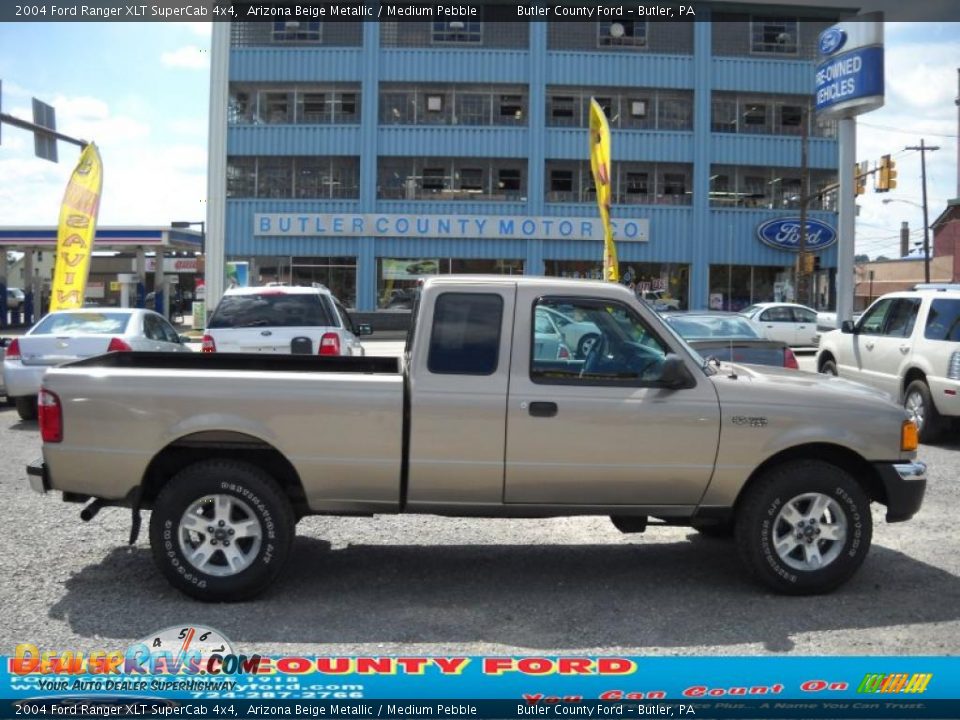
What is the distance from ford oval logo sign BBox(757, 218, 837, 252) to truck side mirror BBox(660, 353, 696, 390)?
35994 millimetres

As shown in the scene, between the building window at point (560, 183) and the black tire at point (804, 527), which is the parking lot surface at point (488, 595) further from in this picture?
the building window at point (560, 183)

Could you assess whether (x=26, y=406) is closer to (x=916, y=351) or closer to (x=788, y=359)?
(x=788, y=359)

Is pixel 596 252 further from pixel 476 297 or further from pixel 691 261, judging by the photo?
pixel 476 297

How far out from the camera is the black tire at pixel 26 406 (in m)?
12.7

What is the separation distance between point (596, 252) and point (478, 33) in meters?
10.2

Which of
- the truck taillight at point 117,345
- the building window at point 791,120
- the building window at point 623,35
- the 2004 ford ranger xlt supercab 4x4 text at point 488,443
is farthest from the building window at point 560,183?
the 2004 ford ranger xlt supercab 4x4 text at point 488,443

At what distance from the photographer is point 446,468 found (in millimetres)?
5375

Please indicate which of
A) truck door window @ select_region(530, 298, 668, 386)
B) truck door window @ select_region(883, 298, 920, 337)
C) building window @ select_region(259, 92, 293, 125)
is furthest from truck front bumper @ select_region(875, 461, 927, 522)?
building window @ select_region(259, 92, 293, 125)

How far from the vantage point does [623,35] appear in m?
39.3

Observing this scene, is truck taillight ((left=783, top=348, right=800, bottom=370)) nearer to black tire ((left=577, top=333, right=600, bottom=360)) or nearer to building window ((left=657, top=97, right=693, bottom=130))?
black tire ((left=577, top=333, right=600, bottom=360))

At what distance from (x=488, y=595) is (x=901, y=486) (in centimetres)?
249

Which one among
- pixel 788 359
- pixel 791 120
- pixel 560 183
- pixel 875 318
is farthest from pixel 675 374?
pixel 791 120

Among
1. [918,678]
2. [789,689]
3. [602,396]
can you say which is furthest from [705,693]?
[602,396]

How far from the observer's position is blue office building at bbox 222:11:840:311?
128 feet
